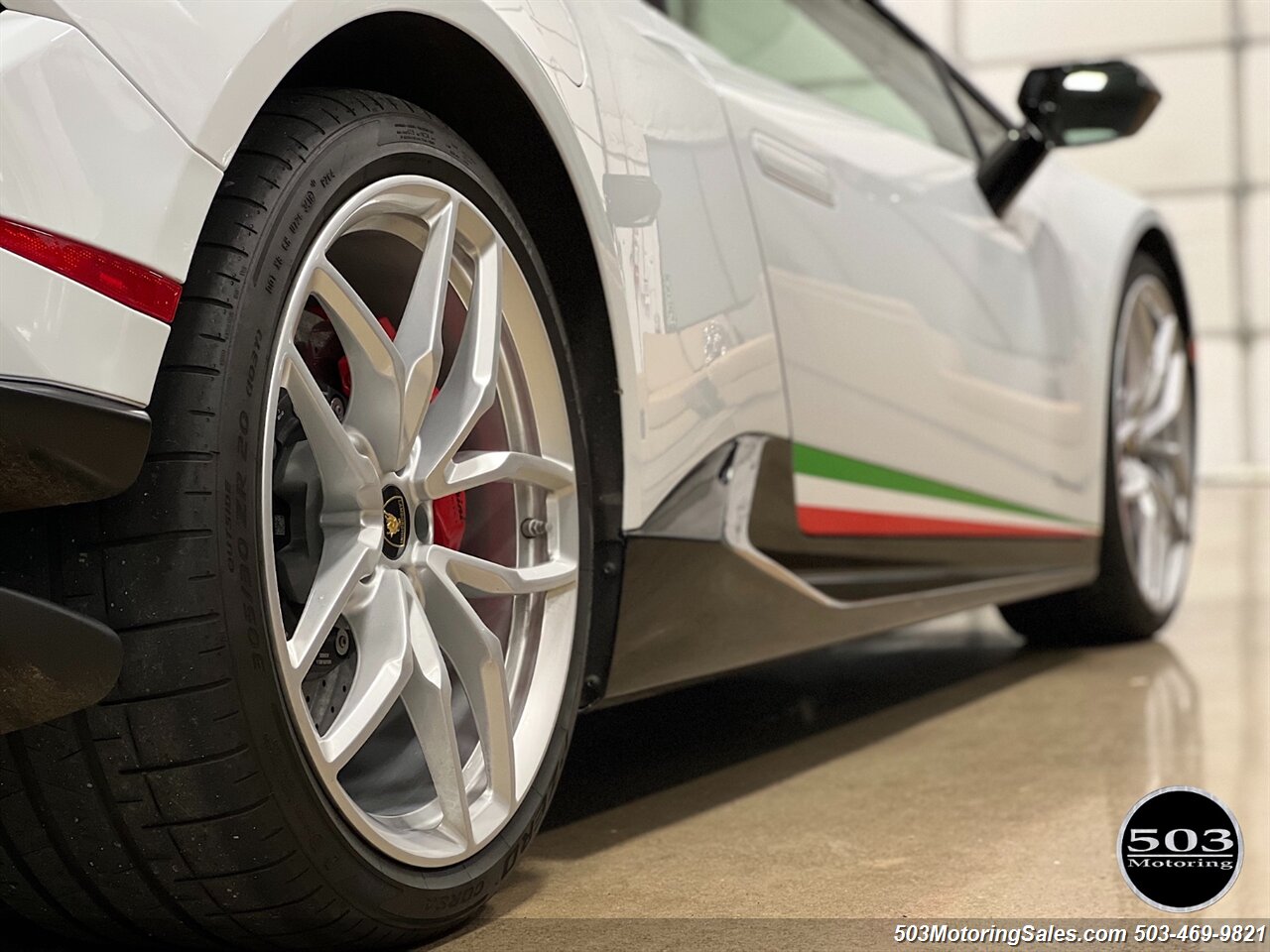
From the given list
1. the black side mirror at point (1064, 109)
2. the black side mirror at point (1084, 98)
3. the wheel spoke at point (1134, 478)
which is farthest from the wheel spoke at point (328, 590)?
the wheel spoke at point (1134, 478)

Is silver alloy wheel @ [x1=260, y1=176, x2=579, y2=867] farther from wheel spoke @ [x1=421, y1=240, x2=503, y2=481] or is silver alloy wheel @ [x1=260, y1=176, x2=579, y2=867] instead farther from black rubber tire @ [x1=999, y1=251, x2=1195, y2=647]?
black rubber tire @ [x1=999, y1=251, x2=1195, y2=647]

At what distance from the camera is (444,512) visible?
1.44m

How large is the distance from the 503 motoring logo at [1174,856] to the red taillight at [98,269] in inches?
39.6

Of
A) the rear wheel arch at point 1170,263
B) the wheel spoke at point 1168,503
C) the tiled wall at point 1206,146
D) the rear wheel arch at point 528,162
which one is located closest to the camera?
the rear wheel arch at point 528,162

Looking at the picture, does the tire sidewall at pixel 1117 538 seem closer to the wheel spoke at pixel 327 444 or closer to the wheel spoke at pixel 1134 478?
the wheel spoke at pixel 1134 478

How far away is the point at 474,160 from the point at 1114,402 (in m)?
2.21

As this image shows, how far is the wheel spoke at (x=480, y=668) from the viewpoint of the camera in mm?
1336

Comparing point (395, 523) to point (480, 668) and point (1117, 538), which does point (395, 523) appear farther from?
point (1117, 538)

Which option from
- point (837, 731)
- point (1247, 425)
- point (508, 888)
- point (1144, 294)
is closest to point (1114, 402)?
point (1144, 294)

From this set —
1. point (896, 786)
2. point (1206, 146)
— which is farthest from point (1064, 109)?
point (1206, 146)

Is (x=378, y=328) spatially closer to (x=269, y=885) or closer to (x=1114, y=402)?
(x=269, y=885)

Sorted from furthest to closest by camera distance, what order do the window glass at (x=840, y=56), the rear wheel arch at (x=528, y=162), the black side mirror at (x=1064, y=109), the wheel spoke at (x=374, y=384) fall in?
the black side mirror at (x=1064, y=109) → the window glass at (x=840, y=56) → the rear wheel arch at (x=528, y=162) → the wheel spoke at (x=374, y=384)

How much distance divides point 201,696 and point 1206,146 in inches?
468

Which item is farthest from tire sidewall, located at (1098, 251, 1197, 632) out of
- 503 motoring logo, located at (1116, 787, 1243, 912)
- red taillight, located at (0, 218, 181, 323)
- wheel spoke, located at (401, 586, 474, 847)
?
red taillight, located at (0, 218, 181, 323)
